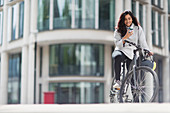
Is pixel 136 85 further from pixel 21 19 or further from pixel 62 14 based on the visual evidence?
pixel 21 19

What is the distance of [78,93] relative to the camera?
2467 centimetres

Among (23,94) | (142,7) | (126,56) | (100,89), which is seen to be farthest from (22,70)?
(126,56)

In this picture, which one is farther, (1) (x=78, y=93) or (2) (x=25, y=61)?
(2) (x=25, y=61)

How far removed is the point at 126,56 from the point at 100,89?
2083cm

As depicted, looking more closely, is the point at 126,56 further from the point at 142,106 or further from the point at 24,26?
the point at 24,26

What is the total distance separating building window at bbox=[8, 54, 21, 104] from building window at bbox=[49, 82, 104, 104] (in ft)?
9.01

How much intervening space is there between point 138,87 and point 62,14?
20.6m

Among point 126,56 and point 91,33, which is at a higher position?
point 91,33

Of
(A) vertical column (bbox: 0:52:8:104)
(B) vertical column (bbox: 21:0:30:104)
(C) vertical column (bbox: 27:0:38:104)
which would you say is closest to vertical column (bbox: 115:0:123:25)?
(C) vertical column (bbox: 27:0:38:104)

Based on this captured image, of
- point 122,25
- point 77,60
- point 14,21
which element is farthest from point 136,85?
point 77,60

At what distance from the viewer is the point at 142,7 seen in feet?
89.4

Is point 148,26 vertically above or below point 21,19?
below

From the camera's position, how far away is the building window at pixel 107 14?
2447cm

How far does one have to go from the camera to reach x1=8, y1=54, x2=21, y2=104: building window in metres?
26.2
